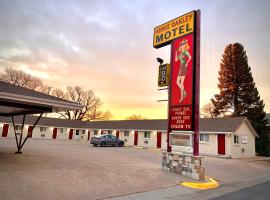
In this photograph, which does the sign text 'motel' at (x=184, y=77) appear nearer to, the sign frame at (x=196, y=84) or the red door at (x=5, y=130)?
the sign frame at (x=196, y=84)

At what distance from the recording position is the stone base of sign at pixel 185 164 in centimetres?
1148

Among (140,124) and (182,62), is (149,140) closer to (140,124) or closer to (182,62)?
(140,124)

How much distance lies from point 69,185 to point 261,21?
70.6 ft

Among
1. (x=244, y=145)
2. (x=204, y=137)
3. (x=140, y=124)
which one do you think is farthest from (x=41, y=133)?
(x=244, y=145)

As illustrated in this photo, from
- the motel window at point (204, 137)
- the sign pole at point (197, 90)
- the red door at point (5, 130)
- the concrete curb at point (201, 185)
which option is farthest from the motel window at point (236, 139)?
the red door at point (5, 130)

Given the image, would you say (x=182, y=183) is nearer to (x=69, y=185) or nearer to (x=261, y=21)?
(x=69, y=185)

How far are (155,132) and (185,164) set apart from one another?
75.8 feet

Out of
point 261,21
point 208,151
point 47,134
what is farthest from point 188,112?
point 47,134

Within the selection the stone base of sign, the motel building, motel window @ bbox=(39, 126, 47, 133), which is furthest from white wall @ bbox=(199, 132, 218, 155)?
motel window @ bbox=(39, 126, 47, 133)

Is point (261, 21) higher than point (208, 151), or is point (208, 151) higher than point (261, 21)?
point (261, 21)

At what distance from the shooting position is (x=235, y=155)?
87.6ft

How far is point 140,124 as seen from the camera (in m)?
39.3

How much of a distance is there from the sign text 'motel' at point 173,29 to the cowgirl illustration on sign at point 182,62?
29.6 inches

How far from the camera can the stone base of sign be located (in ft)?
37.7
